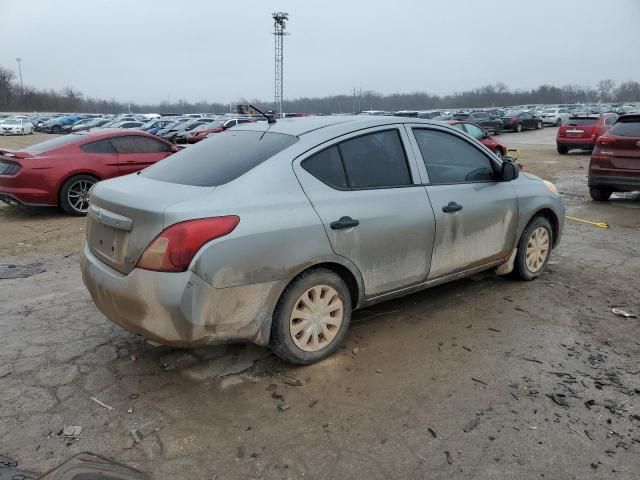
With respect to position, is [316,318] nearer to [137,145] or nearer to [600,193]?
[137,145]

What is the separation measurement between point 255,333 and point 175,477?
3.12 ft

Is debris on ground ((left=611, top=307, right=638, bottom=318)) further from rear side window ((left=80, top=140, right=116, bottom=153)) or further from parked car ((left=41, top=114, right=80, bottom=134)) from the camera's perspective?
parked car ((left=41, top=114, right=80, bottom=134))

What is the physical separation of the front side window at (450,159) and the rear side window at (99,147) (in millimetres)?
6768

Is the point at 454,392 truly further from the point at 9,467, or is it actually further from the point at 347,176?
the point at 9,467

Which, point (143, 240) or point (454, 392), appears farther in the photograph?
point (454, 392)

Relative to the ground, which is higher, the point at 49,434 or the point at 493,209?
the point at 493,209

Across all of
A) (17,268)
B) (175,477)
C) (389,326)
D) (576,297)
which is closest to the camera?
(175,477)

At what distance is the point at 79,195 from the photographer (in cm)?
888

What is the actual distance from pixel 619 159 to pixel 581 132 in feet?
39.3

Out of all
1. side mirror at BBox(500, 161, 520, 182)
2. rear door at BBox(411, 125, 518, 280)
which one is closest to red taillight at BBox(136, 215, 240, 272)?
rear door at BBox(411, 125, 518, 280)

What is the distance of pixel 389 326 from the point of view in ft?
14.0

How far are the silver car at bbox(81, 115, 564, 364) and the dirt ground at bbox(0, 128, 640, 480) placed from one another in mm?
386

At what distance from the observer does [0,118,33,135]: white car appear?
41938mm

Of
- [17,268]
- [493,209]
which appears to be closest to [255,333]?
[493,209]
